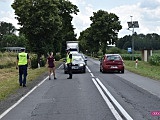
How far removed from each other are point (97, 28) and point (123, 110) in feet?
253

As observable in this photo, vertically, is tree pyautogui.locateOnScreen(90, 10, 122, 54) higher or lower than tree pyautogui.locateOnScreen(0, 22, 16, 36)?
lower


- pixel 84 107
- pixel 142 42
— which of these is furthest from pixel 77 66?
pixel 142 42

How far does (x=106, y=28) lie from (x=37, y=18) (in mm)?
50585

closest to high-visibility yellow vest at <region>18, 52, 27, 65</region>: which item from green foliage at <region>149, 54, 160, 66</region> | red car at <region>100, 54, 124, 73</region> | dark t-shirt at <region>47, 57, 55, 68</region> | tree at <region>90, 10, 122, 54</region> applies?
dark t-shirt at <region>47, 57, 55, 68</region>

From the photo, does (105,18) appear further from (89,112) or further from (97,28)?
(89,112)

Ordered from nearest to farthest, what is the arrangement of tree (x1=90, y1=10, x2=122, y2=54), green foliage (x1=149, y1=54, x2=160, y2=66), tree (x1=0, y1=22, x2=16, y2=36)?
green foliage (x1=149, y1=54, x2=160, y2=66) < tree (x1=90, y1=10, x2=122, y2=54) < tree (x1=0, y1=22, x2=16, y2=36)

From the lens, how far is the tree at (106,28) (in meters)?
83.9

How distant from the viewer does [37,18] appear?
34594mm

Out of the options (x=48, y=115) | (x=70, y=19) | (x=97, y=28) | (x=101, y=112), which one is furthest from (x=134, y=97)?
(x=97, y=28)

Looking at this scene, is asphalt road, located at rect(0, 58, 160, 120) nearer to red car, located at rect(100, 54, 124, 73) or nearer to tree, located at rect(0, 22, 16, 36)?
red car, located at rect(100, 54, 124, 73)

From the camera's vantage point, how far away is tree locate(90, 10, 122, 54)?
83.9 meters

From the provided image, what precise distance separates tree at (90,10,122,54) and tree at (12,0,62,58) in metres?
48.7

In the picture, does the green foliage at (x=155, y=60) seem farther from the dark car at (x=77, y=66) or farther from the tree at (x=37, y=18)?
the dark car at (x=77, y=66)

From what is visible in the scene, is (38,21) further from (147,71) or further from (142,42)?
(142,42)
